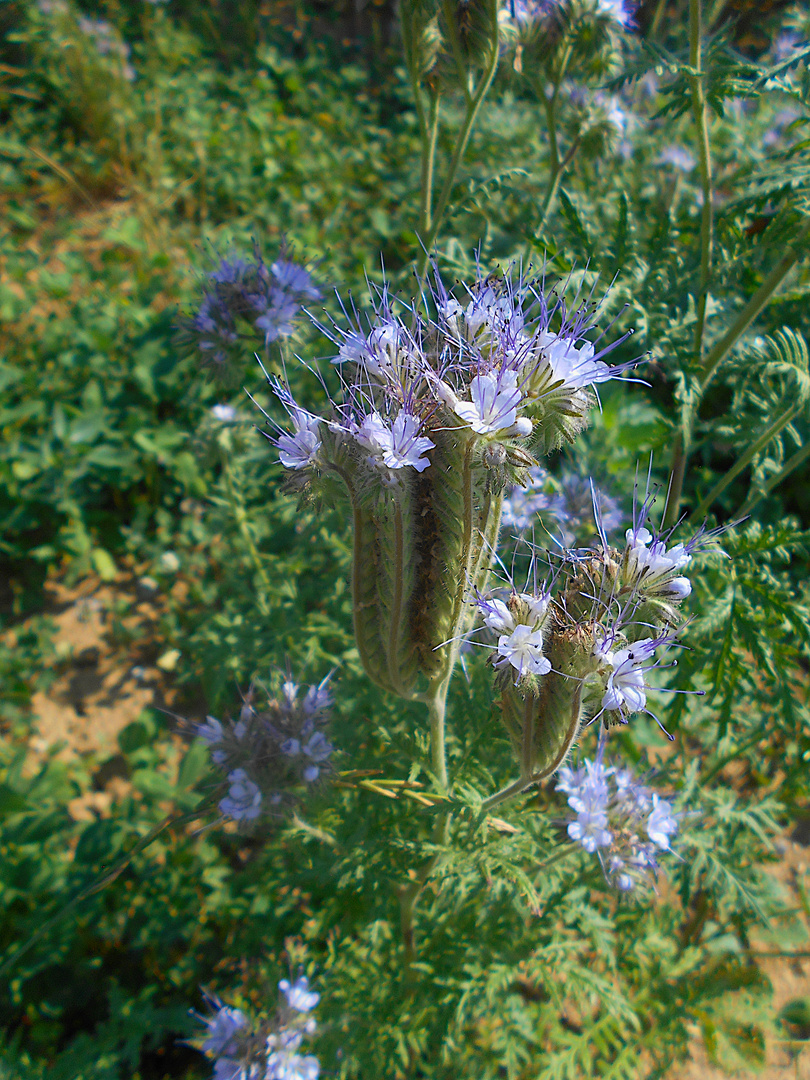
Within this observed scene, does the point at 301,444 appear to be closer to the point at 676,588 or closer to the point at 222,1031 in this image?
the point at 676,588

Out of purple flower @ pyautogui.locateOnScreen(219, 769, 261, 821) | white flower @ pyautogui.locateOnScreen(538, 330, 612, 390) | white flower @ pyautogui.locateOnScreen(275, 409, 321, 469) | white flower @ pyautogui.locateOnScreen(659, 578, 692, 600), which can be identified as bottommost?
purple flower @ pyautogui.locateOnScreen(219, 769, 261, 821)

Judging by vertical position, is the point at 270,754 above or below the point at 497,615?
below

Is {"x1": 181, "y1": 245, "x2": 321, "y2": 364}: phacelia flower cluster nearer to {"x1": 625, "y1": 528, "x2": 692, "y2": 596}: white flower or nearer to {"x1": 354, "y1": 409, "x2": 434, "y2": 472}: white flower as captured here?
{"x1": 354, "y1": 409, "x2": 434, "y2": 472}: white flower

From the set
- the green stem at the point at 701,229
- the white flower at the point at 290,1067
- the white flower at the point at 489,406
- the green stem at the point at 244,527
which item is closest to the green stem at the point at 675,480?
the green stem at the point at 701,229

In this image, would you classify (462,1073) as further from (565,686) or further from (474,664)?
(565,686)

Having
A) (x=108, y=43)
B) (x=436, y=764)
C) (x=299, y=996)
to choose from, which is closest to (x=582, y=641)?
(x=436, y=764)

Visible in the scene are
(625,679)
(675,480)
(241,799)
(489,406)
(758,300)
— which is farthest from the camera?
(675,480)

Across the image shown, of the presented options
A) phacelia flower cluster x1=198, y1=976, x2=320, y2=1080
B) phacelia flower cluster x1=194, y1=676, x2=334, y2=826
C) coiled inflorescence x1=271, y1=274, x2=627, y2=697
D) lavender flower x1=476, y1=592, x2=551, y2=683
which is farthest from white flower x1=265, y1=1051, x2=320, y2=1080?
lavender flower x1=476, y1=592, x2=551, y2=683

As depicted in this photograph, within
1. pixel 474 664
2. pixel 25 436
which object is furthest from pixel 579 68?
pixel 25 436
